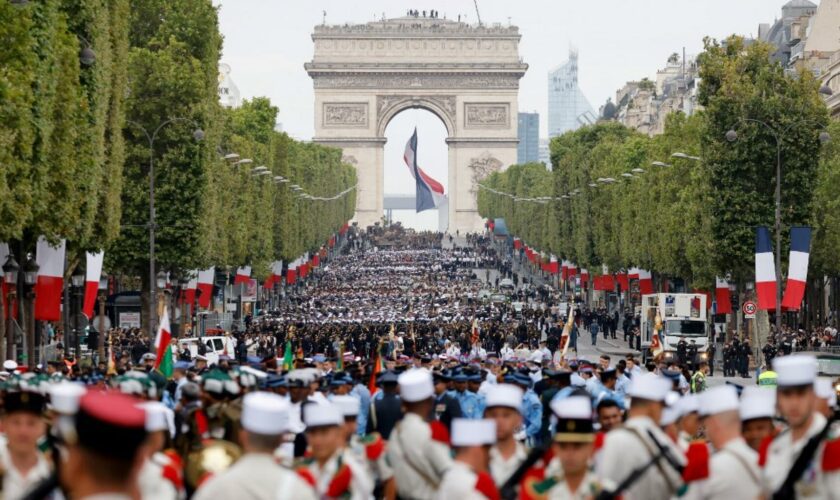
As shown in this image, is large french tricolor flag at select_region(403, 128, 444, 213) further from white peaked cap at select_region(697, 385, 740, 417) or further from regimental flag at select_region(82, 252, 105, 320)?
white peaked cap at select_region(697, 385, 740, 417)

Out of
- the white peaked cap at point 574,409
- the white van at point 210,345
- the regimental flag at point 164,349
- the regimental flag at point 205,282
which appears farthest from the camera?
the regimental flag at point 205,282

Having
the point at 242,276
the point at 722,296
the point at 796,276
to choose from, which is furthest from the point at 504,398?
the point at 242,276

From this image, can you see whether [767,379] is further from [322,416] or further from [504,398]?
[322,416]

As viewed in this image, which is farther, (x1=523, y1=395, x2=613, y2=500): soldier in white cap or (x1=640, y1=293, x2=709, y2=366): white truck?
(x1=640, y1=293, x2=709, y2=366): white truck

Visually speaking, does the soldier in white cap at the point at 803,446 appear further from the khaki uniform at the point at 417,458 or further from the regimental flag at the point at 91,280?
the regimental flag at the point at 91,280

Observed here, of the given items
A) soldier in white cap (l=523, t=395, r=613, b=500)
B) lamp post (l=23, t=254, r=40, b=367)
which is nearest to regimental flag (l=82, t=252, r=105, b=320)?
lamp post (l=23, t=254, r=40, b=367)

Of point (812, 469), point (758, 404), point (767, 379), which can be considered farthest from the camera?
point (767, 379)

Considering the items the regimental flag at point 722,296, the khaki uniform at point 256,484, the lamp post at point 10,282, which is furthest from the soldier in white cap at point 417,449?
the regimental flag at point 722,296

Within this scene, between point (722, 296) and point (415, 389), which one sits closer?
point (415, 389)
